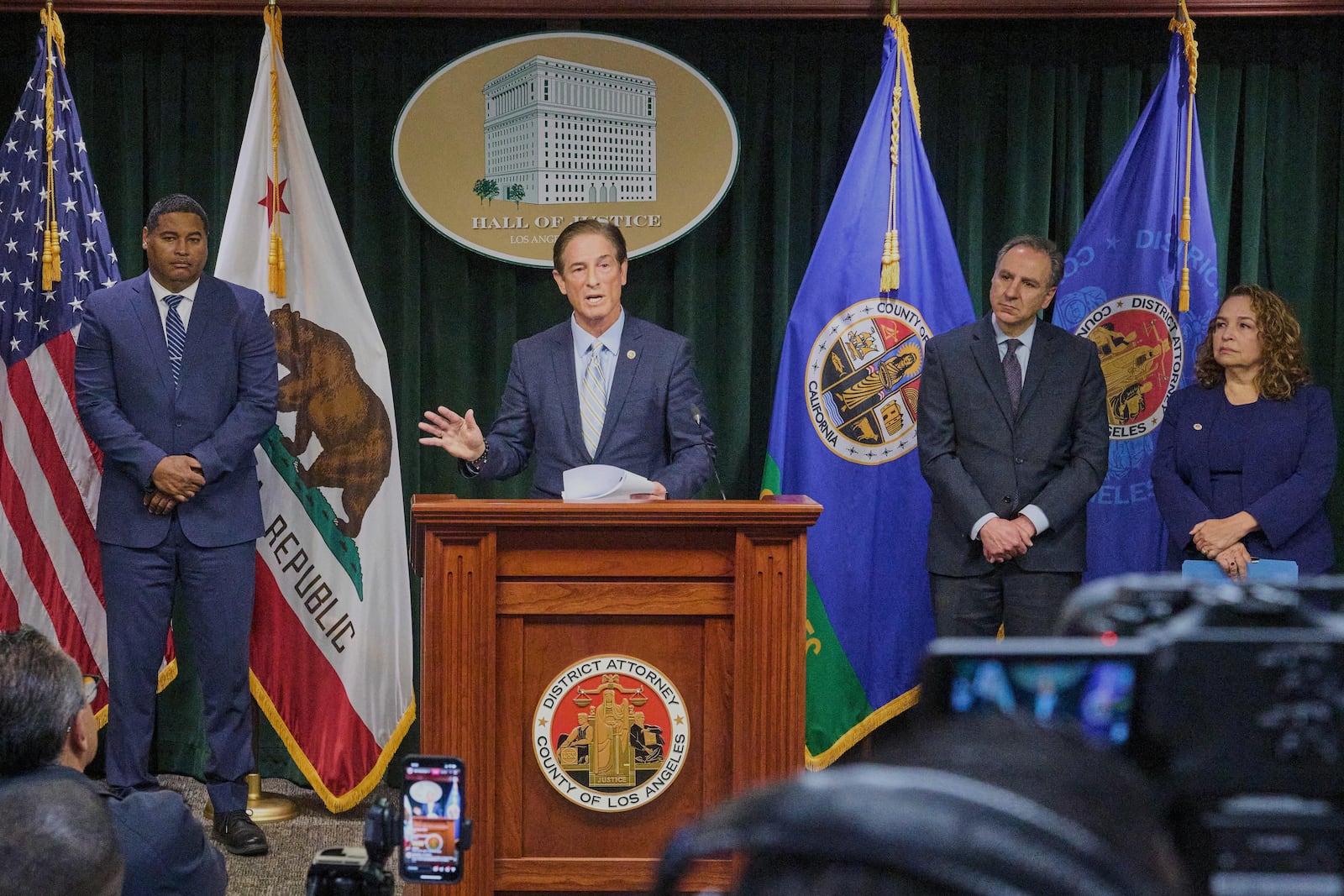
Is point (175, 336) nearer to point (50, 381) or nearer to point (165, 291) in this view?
point (165, 291)

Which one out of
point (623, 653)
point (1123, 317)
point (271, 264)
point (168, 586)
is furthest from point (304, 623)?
point (1123, 317)

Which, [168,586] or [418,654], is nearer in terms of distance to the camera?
[168,586]

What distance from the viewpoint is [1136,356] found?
413 cm

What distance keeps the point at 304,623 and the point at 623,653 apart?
6.20 ft

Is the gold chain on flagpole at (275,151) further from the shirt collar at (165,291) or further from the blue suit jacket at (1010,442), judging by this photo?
the blue suit jacket at (1010,442)

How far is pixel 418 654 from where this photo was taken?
459 cm

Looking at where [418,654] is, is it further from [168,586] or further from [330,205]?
[330,205]

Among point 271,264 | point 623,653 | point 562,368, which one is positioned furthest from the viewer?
point 271,264

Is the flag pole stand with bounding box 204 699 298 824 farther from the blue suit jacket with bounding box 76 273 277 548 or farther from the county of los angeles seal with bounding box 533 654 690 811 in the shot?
the county of los angeles seal with bounding box 533 654 690 811

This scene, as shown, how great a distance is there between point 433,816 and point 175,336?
9.40 ft

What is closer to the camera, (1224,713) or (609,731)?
(1224,713)

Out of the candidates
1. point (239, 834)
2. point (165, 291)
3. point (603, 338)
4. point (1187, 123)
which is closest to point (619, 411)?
point (603, 338)

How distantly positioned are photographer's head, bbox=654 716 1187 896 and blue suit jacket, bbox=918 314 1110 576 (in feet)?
11.1

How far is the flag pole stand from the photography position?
405 centimetres
